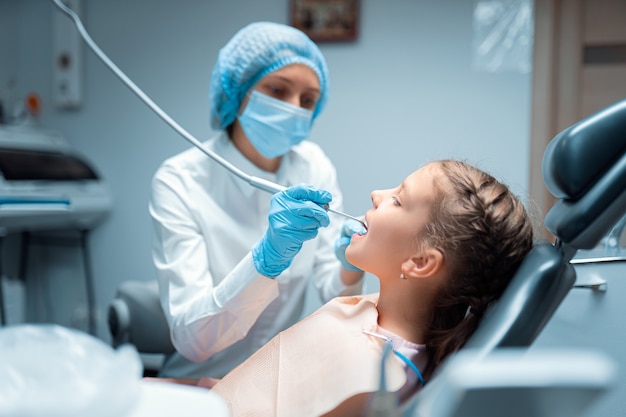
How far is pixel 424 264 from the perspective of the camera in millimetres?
1041

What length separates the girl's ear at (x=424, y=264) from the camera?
1019 millimetres

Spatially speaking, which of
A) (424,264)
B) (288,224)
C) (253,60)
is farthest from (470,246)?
(253,60)

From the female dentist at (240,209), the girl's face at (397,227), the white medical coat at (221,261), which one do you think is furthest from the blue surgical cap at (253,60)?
the girl's face at (397,227)

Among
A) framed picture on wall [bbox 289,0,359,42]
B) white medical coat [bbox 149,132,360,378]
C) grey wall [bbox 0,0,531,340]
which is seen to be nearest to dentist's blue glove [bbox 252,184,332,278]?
white medical coat [bbox 149,132,360,378]

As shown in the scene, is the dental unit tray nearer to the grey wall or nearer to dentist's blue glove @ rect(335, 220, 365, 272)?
the grey wall

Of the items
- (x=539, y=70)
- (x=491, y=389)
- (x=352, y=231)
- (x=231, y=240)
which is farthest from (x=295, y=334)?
(x=539, y=70)

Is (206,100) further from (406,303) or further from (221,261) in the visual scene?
(406,303)

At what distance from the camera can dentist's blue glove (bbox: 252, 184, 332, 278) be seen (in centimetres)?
115

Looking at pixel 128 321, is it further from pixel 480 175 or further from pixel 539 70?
pixel 539 70

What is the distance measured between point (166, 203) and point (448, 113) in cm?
153

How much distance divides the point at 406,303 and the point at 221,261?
0.61 m

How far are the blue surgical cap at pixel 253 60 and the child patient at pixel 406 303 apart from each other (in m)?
0.55

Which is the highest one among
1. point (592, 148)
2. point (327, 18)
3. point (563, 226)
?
point (327, 18)

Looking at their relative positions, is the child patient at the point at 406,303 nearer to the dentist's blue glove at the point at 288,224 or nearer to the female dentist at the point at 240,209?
the dentist's blue glove at the point at 288,224
